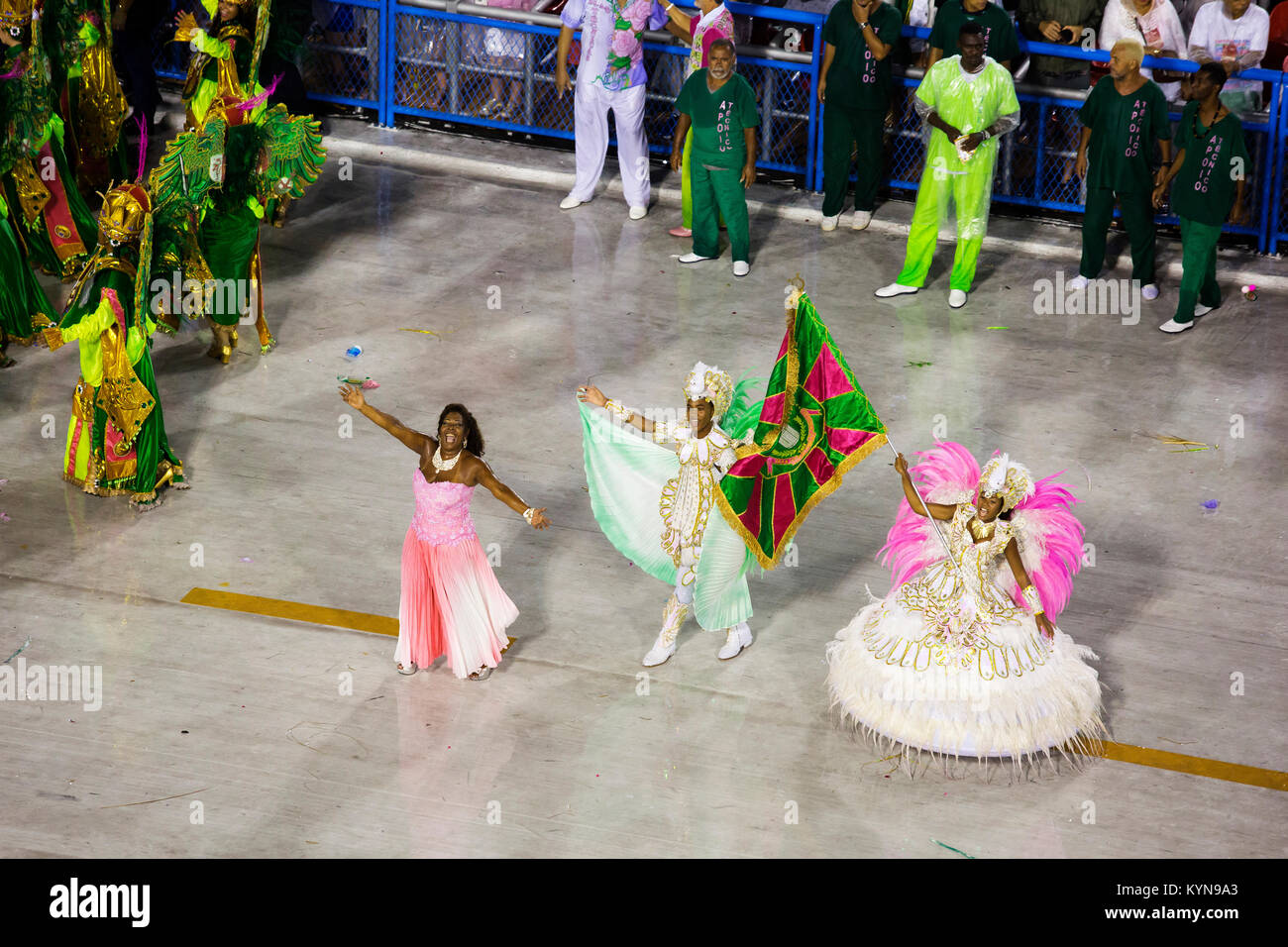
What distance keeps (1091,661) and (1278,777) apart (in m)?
1.14

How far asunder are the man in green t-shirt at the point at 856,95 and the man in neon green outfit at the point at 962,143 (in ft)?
2.40

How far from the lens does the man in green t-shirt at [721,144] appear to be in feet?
40.4

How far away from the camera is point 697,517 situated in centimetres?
815

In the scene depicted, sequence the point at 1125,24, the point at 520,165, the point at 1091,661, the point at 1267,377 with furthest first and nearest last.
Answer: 1. the point at 520,165
2. the point at 1125,24
3. the point at 1267,377
4. the point at 1091,661

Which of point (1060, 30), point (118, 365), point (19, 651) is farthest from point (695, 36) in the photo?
point (19, 651)

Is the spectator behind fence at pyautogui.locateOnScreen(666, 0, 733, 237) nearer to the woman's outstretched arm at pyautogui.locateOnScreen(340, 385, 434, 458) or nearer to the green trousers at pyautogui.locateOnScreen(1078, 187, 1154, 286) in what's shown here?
the green trousers at pyautogui.locateOnScreen(1078, 187, 1154, 286)

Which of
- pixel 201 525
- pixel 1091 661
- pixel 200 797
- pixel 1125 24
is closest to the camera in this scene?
pixel 200 797

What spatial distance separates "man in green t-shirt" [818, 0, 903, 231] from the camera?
509 inches

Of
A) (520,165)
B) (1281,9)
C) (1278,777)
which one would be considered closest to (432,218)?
(520,165)

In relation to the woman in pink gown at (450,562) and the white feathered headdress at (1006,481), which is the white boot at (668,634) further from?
the white feathered headdress at (1006,481)

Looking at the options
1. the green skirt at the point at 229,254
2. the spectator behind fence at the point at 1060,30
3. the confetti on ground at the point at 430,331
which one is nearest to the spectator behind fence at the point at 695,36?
the confetti on ground at the point at 430,331

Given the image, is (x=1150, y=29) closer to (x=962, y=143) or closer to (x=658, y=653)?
(x=962, y=143)

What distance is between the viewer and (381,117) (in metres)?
15.1

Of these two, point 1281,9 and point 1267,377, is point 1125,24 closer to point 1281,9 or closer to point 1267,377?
point 1281,9
